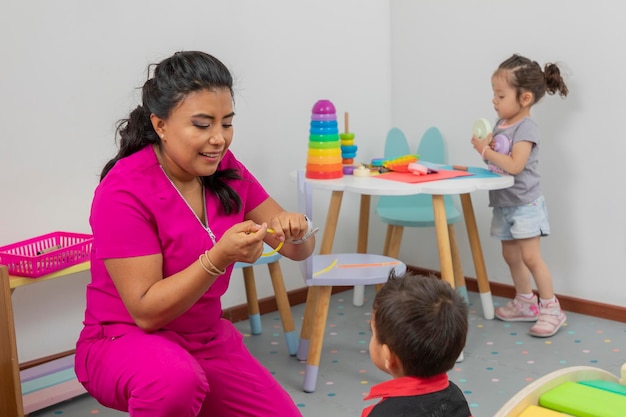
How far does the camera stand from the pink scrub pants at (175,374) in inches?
64.2

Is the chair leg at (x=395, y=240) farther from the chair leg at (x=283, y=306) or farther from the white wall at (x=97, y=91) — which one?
the chair leg at (x=283, y=306)

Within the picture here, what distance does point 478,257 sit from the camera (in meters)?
3.17

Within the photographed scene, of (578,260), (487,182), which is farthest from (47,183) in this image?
(578,260)

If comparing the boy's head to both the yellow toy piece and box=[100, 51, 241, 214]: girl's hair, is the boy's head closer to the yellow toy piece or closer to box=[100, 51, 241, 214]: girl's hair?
box=[100, 51, 241, 214]: girl's hair

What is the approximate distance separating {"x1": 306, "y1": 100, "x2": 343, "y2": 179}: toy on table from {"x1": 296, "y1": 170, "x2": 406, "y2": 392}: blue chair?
289mm

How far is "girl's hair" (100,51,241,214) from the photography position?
169 cm

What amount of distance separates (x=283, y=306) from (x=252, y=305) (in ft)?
0.78

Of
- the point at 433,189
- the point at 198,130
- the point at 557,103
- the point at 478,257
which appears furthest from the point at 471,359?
the point at 198,130

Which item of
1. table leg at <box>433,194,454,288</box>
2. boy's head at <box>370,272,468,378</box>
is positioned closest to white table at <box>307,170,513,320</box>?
table leg at <box>433,194,454,288</box>

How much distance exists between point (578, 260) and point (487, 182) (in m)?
0.68

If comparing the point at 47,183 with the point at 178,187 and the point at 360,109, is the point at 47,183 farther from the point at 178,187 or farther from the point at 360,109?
the point at 360,109

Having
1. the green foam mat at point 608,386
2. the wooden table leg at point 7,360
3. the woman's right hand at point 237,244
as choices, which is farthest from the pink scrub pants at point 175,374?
the green foam mat at point 608,386

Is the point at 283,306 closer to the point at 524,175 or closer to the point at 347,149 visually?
the point at 347,149

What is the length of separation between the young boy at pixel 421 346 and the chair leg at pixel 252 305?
5.16 feet
